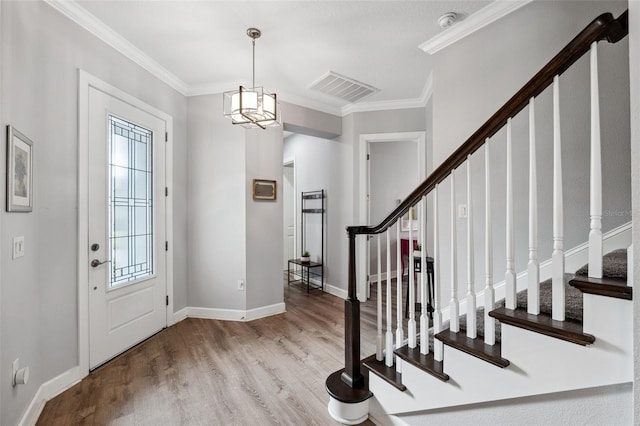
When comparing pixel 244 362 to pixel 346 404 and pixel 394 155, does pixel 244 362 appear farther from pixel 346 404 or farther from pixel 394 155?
pixel 394 155

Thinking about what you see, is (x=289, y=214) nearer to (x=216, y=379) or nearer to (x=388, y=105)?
(x=388, y=105)

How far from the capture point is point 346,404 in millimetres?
1737

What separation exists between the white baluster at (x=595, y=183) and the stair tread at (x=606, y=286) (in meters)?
0.04

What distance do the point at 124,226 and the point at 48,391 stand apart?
1269mm

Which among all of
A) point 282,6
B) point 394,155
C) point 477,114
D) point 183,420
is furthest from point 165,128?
point 394,155

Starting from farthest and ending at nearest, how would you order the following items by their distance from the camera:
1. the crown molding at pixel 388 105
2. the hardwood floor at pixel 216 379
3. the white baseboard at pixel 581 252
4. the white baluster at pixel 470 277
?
the crown molding at pixel 388 105 < the hardwood floor at pixel 216 379 < the white baseboard at pixel 581 252 < the white baluster at pixel 470 277

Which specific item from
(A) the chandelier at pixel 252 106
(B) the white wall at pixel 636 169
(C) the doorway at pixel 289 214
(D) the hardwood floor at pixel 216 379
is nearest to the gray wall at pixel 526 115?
(B) the white wall at pixel 636 169

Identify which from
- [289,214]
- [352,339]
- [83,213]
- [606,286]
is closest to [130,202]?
[83,213]

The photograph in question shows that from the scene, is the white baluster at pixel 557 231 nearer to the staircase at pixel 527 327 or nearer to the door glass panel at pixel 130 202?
the staircase at pixel 527 327

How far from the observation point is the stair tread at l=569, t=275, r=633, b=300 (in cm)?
88

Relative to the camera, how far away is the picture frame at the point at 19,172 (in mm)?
1541

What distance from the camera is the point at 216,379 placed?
2.19 m

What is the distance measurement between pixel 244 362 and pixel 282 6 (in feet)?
9.08

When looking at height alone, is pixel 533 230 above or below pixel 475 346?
above
